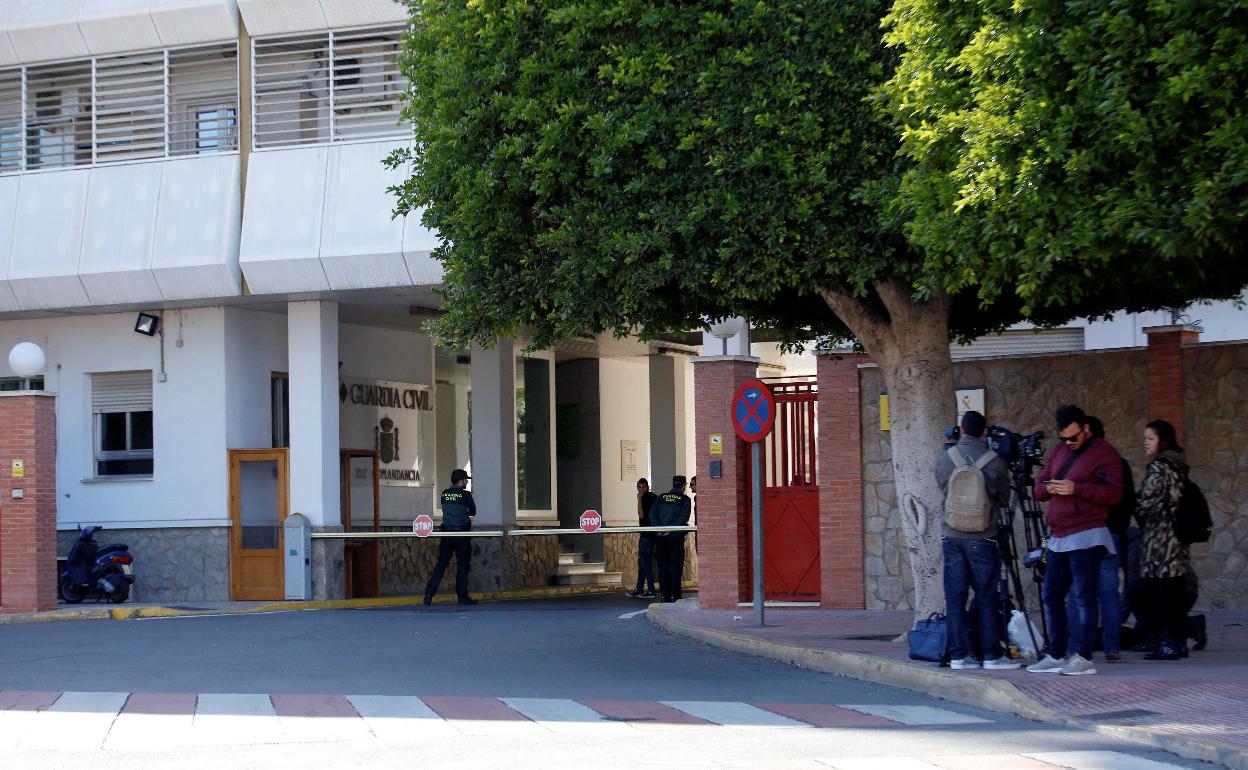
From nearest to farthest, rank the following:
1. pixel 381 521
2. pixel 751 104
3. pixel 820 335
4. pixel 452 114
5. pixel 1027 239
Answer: pixel 1027 239
pixel 751 104
pixel 452 114
pixel 820 335
pixel 381 521

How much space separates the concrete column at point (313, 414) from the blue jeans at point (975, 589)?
13685mm

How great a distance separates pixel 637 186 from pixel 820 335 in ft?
15.3

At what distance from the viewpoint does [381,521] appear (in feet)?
86.2

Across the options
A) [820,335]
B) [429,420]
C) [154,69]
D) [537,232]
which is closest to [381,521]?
[429,420]

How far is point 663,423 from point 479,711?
821 inches

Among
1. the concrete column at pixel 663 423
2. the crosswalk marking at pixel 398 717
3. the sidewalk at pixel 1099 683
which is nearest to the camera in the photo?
the sidewalk at pixel 1099 683

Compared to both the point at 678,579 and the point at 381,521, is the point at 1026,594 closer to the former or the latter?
the point at 678,579

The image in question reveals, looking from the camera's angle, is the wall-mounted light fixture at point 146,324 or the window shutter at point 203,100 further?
the wall-mounted light fixture at point 146,324

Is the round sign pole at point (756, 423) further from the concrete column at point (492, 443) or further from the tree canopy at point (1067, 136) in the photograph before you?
the concrete column at point (492, 443)

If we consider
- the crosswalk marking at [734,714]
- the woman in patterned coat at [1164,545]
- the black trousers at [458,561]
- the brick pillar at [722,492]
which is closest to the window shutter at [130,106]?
the black trousers at [458,561]

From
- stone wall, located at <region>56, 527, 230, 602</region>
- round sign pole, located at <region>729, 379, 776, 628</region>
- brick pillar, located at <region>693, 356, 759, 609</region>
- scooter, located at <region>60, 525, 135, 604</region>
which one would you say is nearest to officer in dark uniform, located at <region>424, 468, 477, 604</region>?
stone wall, located at <region>56, 527, 230, 602</region>

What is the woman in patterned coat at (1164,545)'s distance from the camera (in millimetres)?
11711

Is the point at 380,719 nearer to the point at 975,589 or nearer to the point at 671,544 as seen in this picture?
the point at 975,589

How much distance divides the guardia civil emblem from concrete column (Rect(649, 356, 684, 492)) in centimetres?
546
